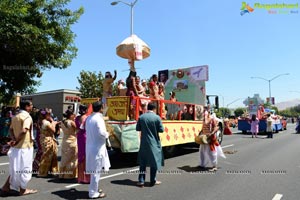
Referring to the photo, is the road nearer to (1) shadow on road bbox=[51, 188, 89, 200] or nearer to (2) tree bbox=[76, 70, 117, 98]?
(1) shadow on road bbox=[51, 188, 89, 200]

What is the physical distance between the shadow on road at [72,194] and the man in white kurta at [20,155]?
0.64 metres

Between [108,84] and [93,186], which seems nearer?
[93,186]

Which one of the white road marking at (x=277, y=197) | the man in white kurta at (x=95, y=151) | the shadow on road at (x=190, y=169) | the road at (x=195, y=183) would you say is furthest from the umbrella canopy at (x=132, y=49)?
the white road marking at (x=277, y=197)

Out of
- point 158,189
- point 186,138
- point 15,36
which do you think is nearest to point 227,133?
point 186,138

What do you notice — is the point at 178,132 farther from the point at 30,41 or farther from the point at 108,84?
the point at 30,41

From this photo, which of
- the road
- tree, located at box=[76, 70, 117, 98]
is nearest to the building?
tree, located at box=[76, 70, 117, 98]

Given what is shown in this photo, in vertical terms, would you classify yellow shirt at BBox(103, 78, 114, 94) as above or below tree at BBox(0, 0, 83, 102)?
below

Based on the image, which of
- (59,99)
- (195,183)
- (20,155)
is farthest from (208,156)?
(59,99)

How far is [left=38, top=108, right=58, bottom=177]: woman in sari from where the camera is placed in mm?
7926

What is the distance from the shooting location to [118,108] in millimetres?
9570

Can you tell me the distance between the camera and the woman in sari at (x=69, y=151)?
7.52m

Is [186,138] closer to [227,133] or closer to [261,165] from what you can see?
[261,165]

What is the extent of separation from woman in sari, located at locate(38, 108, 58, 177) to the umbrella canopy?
378 cm

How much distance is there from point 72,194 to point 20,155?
1217 millimetres
